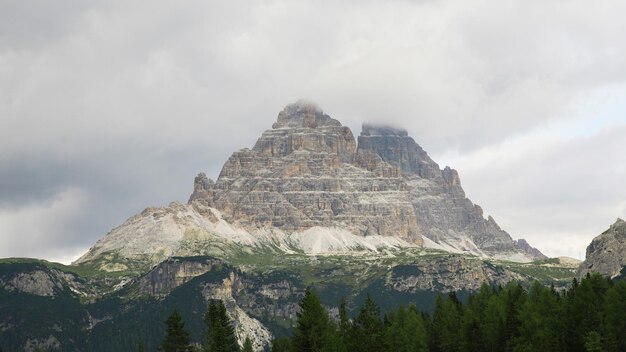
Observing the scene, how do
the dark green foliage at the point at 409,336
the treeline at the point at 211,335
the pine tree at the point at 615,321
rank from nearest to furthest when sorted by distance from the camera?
the treeline at the point at 211,335 < the pine tree at the point at 615,321 < the dark green foliage at the point at 409,336

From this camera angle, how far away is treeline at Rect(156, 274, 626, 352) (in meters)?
144

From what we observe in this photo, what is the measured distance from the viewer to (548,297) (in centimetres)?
17488

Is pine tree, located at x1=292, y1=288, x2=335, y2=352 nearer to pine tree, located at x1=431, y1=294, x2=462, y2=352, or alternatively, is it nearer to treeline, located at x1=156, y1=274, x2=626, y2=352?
treeline, located at x1=156, y1=274, x2=626, y2=352

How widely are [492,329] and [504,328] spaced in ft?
9.41

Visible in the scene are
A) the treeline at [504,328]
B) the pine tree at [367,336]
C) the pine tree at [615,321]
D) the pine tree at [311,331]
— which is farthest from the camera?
the pine tree at [367,336]

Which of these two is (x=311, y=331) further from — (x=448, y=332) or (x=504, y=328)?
(x=448, y=332)

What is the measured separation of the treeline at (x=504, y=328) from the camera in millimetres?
146000

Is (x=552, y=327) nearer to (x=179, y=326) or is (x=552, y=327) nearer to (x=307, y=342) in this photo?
(x=307, y=342)

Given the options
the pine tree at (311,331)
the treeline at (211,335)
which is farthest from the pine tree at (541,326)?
the treeline at (211,335)

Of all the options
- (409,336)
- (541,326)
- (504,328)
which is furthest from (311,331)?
(409,336)

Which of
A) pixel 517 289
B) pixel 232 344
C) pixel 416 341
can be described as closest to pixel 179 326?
pixel 232 344

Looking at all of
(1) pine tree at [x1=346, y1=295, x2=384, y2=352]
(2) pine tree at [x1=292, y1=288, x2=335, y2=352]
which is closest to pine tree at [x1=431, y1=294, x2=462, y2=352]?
(1) pine tree at [x1=346, y1=295, x2=384, y2=352]

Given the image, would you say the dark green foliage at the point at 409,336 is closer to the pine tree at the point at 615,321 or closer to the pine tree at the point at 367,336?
the pine tree at the point at 367,336

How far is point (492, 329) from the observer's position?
171 m
